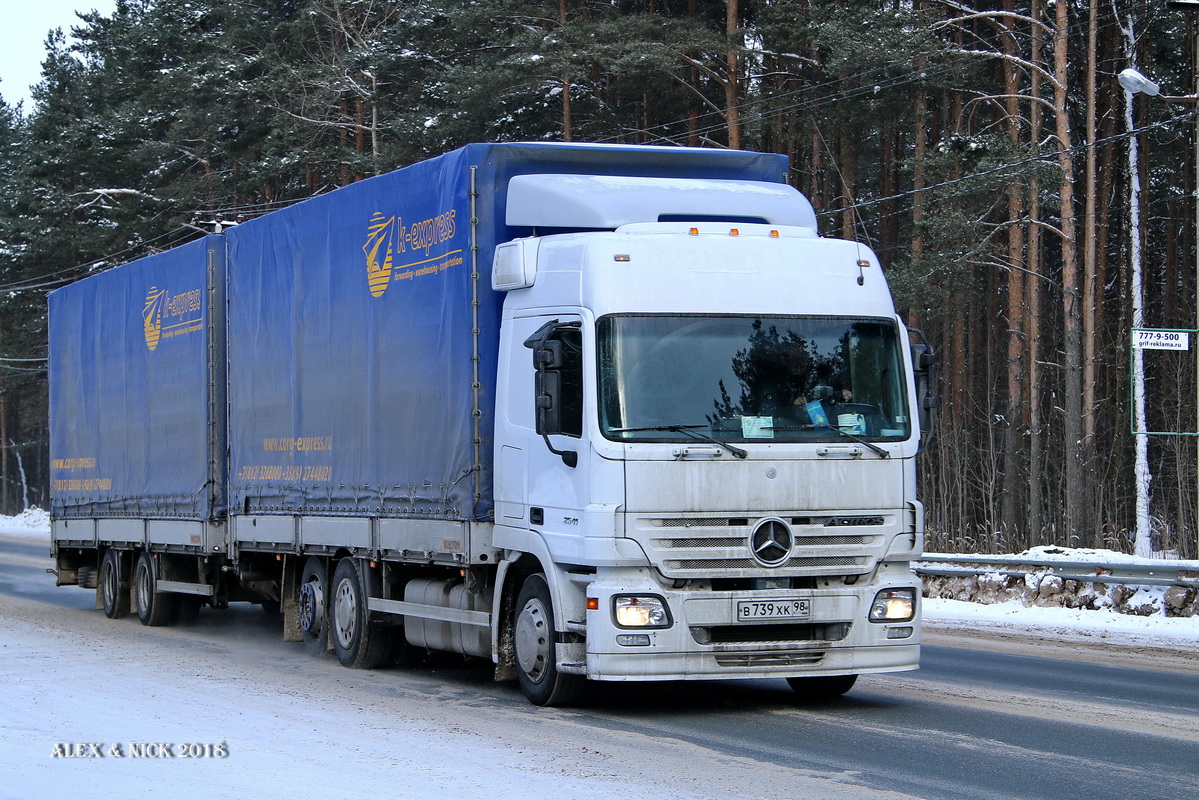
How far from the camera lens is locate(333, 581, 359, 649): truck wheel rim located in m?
13.1

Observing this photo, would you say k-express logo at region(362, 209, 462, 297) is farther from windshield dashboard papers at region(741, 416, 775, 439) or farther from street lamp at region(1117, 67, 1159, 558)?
street lamp at region(1117, 67, 1159, 558)

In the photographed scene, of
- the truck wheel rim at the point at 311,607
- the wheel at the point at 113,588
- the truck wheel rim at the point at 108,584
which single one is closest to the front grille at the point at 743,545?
the truck wheel rim at the point at 311,607

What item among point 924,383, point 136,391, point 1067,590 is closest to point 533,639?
point 924,383

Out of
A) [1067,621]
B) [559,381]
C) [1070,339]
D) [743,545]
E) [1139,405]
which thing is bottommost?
[1067,621]

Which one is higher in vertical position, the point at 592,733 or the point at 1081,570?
the point at 1081,570

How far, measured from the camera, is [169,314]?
56.2 feet

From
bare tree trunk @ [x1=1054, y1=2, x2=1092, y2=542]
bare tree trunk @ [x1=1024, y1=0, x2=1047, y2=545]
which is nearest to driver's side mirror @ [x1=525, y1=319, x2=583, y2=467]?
bare tree trunk @ [x1=1054, y1=2, x2=1092, y2=542]

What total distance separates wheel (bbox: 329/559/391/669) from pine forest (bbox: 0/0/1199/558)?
8.95 metres

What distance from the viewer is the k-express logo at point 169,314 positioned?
1634 cm

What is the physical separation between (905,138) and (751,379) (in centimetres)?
3146

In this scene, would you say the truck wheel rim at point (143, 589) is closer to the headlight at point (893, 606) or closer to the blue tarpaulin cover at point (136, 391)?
the blue tarpaulin cover at point (136, 391)

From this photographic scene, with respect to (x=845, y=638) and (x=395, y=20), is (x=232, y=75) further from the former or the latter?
(x=845, y=638)

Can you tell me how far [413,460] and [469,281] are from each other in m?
1.69

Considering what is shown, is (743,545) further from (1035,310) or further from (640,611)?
(1035,310)
